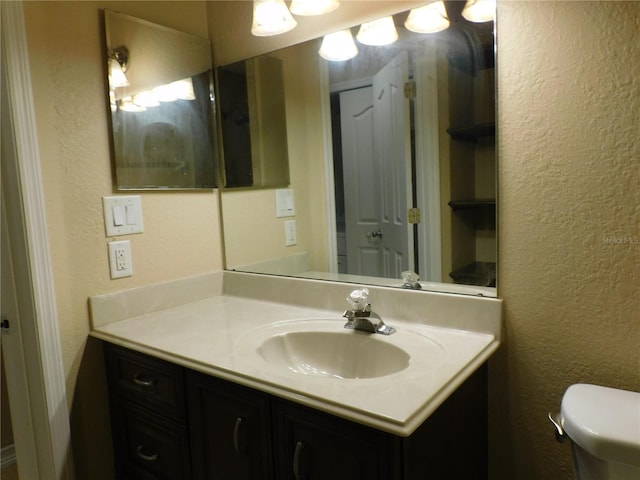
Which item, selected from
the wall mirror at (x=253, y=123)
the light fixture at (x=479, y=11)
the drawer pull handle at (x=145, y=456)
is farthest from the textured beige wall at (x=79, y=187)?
the light fixture at (x=479, y=11)

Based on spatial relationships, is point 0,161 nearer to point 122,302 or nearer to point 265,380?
point 122,302

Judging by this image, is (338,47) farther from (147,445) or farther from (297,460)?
(147,445)

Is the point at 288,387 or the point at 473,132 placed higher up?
the point at 473,132

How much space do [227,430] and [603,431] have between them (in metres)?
0.81

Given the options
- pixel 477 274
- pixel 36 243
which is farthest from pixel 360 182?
pixel 36 243

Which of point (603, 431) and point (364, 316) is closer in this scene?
point (603, 431)

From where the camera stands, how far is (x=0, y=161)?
1243mm

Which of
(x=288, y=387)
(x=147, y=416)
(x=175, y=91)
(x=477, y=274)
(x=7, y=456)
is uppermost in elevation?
(x=175, y=91)

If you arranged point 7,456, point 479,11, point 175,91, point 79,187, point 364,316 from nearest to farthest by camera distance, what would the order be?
1. point 479,11
2. point 364,316
3. point 79,187
4. point 175,91
5. point 7,456

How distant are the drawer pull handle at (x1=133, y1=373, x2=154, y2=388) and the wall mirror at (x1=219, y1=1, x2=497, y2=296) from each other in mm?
582

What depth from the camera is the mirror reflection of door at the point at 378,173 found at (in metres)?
1.36

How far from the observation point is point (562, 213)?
1094mm

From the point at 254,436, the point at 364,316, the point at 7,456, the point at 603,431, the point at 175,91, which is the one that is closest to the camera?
the point at 603,431

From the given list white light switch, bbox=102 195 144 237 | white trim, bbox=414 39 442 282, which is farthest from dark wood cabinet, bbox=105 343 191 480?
white trim, bbox=414 39 442 282
